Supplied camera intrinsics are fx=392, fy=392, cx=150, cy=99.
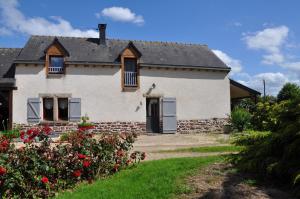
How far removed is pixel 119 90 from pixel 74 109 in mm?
2653

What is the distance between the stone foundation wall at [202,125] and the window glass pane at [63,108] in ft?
20.8

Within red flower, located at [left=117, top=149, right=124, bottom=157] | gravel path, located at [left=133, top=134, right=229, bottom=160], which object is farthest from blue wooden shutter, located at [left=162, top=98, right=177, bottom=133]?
red flower, located at [left=117, top=149, right=124, bottom=157]

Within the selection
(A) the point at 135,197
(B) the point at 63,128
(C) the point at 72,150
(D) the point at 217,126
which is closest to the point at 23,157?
(C) the point at 72,150

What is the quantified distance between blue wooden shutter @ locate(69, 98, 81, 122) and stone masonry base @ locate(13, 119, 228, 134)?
1.07 ft

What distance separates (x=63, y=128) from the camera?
20.7 meters

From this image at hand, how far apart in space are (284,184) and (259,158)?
464 mm

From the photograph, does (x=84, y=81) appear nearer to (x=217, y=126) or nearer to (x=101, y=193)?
(x=217, y=126)

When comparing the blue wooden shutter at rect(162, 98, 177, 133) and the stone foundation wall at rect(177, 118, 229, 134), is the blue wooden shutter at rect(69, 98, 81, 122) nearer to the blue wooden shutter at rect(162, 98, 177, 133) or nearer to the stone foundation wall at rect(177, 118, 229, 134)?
the blue wooden shutter at rect(162, 98, 177, 133)

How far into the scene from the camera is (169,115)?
22141mm

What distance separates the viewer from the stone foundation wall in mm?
22609

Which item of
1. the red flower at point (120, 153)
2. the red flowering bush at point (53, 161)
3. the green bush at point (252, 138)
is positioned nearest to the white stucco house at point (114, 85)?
the red flowering bush at point (53, 161)

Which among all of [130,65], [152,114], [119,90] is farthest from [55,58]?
[152,114]

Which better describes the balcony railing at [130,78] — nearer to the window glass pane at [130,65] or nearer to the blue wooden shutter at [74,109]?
the window glass pane at [130,65]

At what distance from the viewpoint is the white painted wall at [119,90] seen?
67.0ft
